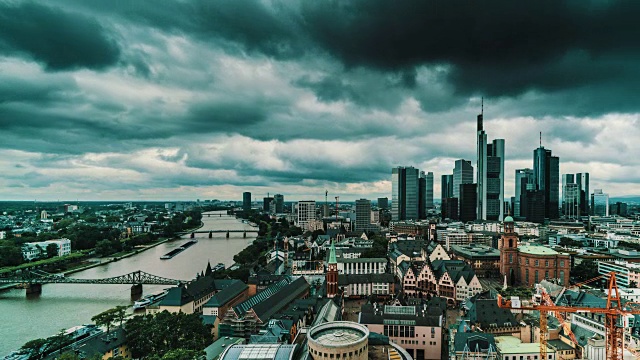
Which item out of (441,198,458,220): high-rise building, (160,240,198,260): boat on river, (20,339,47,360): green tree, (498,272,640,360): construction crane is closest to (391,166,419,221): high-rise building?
(441,198,458,220): high-rise building

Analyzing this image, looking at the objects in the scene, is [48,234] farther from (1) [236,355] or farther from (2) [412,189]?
(2) [412,189]

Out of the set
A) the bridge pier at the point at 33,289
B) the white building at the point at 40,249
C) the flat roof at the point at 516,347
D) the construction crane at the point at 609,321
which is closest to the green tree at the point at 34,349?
the bridge pier at the point at 33,289

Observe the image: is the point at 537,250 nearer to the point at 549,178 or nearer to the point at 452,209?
the point at 452,209

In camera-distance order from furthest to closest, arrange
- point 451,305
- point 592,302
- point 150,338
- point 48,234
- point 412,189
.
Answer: point 412,189 → point 48,234 → point 451,305 → point 592,302 → point 150,338

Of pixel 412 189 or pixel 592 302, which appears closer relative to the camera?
pixel 592 302

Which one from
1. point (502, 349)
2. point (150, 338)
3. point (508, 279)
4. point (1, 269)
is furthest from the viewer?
point (1, 269)

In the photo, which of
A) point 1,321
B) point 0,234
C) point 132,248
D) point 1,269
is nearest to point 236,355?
point 1,321

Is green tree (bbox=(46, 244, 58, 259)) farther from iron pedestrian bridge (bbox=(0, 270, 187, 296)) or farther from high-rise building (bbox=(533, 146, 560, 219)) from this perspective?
high-rise building (bbox=(533, 146, 560, 219))
